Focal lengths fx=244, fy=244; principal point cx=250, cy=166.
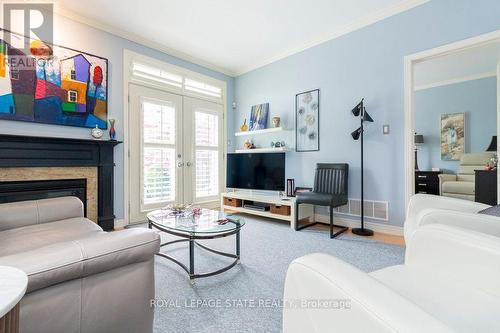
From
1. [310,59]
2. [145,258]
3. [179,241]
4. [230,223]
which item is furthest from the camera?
[310,59]

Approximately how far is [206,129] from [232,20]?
6.21ft

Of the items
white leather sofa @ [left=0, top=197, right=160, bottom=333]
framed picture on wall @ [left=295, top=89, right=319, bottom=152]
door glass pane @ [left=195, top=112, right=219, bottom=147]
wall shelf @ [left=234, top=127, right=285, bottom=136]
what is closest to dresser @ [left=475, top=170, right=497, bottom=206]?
framed picture on wall @ [left=295, top=89, right=319, bottom=152]

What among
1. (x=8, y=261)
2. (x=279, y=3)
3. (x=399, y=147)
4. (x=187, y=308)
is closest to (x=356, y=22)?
(x=279, y=3)

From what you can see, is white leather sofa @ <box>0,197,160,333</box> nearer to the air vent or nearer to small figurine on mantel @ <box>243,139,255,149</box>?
the air vent

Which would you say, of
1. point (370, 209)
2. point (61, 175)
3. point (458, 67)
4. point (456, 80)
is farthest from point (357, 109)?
point (456, 80)

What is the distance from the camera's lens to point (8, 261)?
770mm

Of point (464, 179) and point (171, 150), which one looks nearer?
point (171, 150)

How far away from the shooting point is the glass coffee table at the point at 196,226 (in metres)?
1.84

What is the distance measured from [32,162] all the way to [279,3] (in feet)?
10.8

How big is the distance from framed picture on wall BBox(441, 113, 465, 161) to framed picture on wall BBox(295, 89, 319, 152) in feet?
12.0

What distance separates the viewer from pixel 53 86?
9.39 feet

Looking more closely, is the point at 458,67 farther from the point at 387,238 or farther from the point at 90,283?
the point at 90,283

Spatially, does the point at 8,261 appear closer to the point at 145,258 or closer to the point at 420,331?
the point at 145,258

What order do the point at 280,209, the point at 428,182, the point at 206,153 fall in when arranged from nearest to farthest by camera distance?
the point at 280,209 → the point at 206,153 → the point at 428,182
